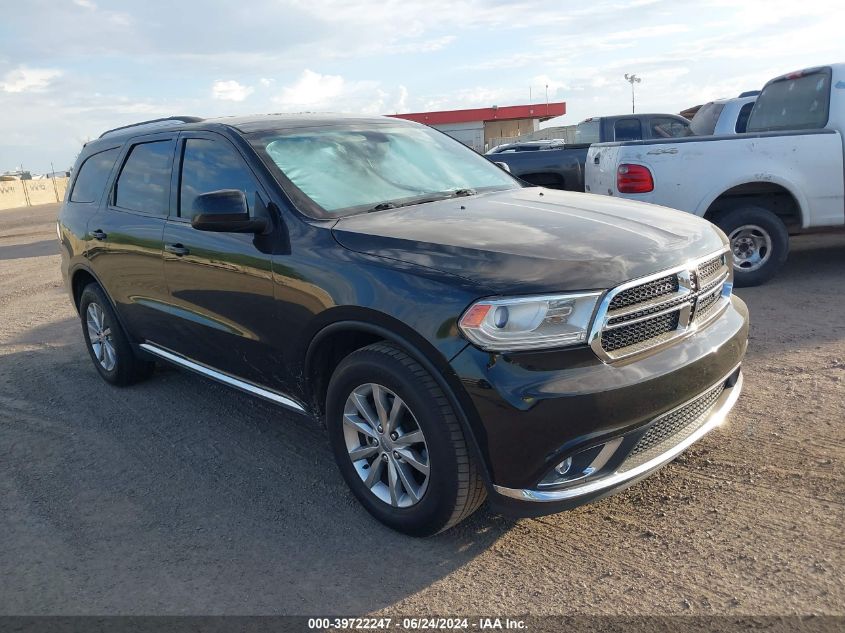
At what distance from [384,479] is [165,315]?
2055mm

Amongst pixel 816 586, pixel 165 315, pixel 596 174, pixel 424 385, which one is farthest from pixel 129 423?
pixel 596 174

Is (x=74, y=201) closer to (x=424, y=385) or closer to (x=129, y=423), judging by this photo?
(x=129, y=423)

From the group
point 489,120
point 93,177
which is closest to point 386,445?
point 93,177

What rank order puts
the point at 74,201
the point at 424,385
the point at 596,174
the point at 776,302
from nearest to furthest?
the point at 424,385 < the point at 74,201 < the point at 776,302 < the point at 596,174

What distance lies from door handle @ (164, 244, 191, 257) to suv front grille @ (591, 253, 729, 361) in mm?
2530

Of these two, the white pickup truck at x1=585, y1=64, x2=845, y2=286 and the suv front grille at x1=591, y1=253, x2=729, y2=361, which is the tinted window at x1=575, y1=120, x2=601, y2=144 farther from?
the suv front grille at x1=591, y1=253, x2=729, y2=361

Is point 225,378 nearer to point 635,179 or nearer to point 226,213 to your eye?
point 226,213

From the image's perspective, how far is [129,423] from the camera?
4816 millimetres

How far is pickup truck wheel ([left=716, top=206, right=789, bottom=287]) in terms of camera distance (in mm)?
6891

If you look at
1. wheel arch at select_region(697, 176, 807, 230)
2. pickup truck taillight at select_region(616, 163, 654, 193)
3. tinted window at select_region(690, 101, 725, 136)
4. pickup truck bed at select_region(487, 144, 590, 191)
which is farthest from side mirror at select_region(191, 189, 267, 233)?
tinted window at select_region(690, 101, 725, 136)

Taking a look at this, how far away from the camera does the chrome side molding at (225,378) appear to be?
12.3 feet

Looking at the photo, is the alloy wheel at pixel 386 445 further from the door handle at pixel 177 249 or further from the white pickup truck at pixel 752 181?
the white pickup truck at pixel 752 181

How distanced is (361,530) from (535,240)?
61.3 inches

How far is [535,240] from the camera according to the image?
119 inches
